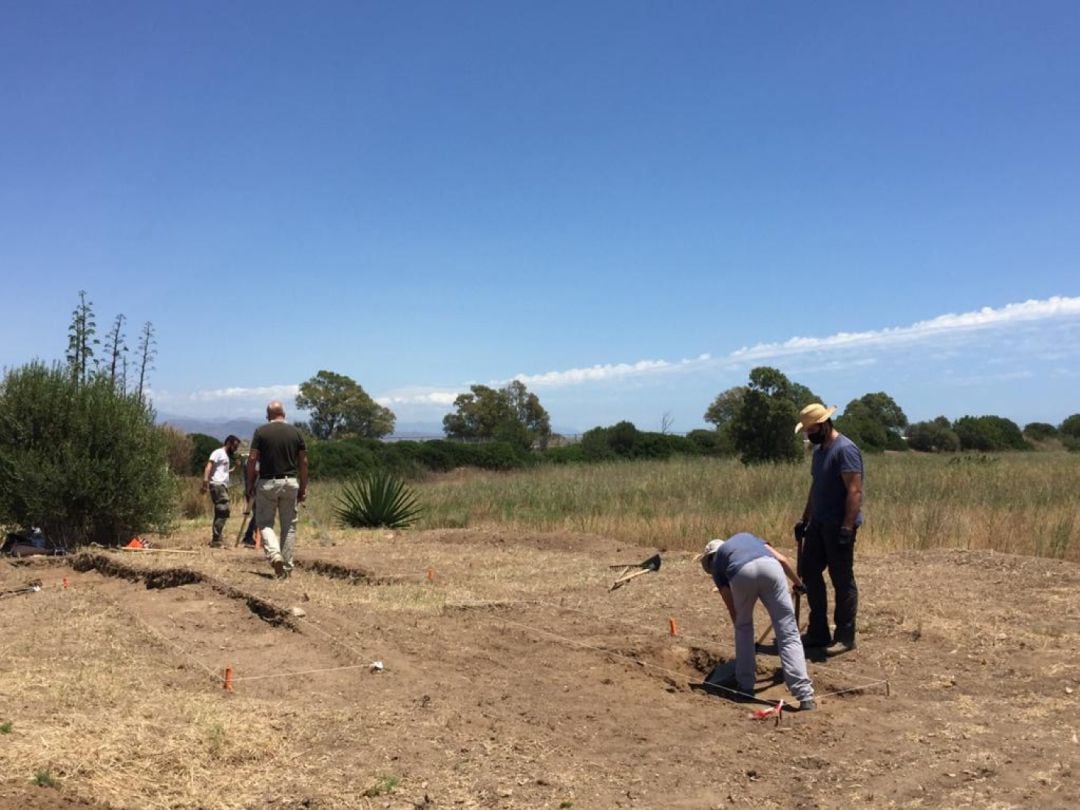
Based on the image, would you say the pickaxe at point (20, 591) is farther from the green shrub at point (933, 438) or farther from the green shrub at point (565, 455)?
the green shrub at point (933, 438)

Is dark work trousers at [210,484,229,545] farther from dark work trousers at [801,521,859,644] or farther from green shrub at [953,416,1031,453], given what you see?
green shrub at [953,416,1031,453]

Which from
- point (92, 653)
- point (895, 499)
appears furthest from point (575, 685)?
point (895, 499)

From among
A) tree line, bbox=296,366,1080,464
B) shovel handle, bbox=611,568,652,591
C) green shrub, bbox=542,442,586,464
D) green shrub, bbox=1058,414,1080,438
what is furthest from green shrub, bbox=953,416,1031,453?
shovel handle, bbox=611,568,652,591

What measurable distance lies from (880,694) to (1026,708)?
820 millimetres

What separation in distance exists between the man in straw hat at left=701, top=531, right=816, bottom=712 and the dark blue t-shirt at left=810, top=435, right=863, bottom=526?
1.02 metres

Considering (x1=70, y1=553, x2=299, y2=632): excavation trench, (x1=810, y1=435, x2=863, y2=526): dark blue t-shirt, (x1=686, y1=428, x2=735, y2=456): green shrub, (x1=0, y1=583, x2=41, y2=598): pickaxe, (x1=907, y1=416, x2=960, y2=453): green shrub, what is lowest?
(x1=0, y1=583, x2=41, y2=598): pickaxe

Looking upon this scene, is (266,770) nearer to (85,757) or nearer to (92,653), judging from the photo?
(85,757)

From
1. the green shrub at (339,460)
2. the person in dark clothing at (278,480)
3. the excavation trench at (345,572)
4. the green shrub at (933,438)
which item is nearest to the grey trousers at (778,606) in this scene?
the excavation trench at (345,572)

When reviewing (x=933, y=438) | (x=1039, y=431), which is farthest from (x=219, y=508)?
(x=1039, y=431)

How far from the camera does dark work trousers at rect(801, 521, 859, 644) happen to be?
6676 mm

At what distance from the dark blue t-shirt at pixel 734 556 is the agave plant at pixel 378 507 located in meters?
11.1

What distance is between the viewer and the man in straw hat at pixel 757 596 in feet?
18.2

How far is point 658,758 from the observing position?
469 cm

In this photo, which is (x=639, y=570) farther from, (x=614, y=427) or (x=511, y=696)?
(x=614, y=427)
